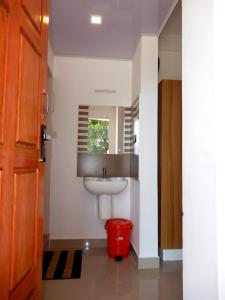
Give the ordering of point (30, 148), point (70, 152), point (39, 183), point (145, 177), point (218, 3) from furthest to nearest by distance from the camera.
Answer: point (70, 152) → point (145, 177) → point (39, 183) → point (30, 148) → point (218, 3)

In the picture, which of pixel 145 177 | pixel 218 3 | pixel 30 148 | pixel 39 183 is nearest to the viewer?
pixel 218 3

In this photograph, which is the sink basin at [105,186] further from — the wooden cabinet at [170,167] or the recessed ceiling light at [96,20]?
the recessed ceiling light at [96,20]

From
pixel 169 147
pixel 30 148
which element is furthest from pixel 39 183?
pixel 169 147

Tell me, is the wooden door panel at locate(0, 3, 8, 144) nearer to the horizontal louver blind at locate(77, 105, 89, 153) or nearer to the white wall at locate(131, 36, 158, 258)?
the white wall at locate(131, 36, 158, 258)

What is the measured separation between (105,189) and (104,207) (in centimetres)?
27

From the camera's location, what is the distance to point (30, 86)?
4.29ft

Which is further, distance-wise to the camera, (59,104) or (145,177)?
(59,104)

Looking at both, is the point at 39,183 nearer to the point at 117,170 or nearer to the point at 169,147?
the point at 169,147

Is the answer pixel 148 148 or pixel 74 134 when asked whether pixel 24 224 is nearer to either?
pixel 148 148

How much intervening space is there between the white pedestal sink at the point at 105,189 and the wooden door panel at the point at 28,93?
1.76m

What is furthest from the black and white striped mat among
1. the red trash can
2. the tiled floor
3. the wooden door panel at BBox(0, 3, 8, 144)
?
the wooden door panel at BBox(0, 3, 8, 144)

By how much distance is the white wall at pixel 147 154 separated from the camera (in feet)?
9.09

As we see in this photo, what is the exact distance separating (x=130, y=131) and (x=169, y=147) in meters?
0.74

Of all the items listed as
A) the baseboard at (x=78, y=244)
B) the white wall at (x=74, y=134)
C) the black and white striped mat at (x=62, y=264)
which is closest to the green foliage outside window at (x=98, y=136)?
the white wall at (x=74, y=134)
